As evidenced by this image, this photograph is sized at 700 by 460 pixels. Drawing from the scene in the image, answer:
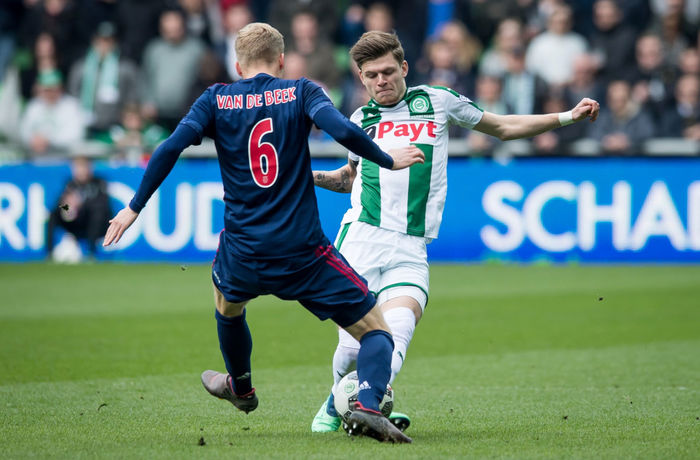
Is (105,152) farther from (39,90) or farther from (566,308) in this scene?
(566,308)

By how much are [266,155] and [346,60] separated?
43.4ft

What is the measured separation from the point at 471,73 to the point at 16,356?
10.1m

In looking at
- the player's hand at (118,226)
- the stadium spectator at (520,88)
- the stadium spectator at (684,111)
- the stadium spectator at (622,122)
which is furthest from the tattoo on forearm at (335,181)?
the stadium spectator at (684,111)

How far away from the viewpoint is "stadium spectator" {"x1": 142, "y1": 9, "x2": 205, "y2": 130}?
17328mm

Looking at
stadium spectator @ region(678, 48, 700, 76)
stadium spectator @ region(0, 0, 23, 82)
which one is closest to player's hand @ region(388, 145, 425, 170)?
stadium spectator @ region(678, 48, 700, 76)

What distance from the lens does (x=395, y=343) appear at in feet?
19.2

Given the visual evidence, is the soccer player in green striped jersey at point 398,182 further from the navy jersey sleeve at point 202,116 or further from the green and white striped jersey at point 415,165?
the navy jersey sleeve at point 202,116

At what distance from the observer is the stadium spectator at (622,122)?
50.8 ft

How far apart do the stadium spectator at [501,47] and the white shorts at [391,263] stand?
413 inches

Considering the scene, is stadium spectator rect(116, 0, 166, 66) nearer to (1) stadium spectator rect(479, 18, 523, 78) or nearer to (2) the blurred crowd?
(2) the blurred crowd

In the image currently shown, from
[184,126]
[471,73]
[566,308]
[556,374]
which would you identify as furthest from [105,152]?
[184,126]

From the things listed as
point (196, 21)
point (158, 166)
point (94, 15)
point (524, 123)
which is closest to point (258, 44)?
point (158, 166)

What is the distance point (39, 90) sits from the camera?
17.7 metres

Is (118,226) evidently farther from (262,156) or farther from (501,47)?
(501,47)
